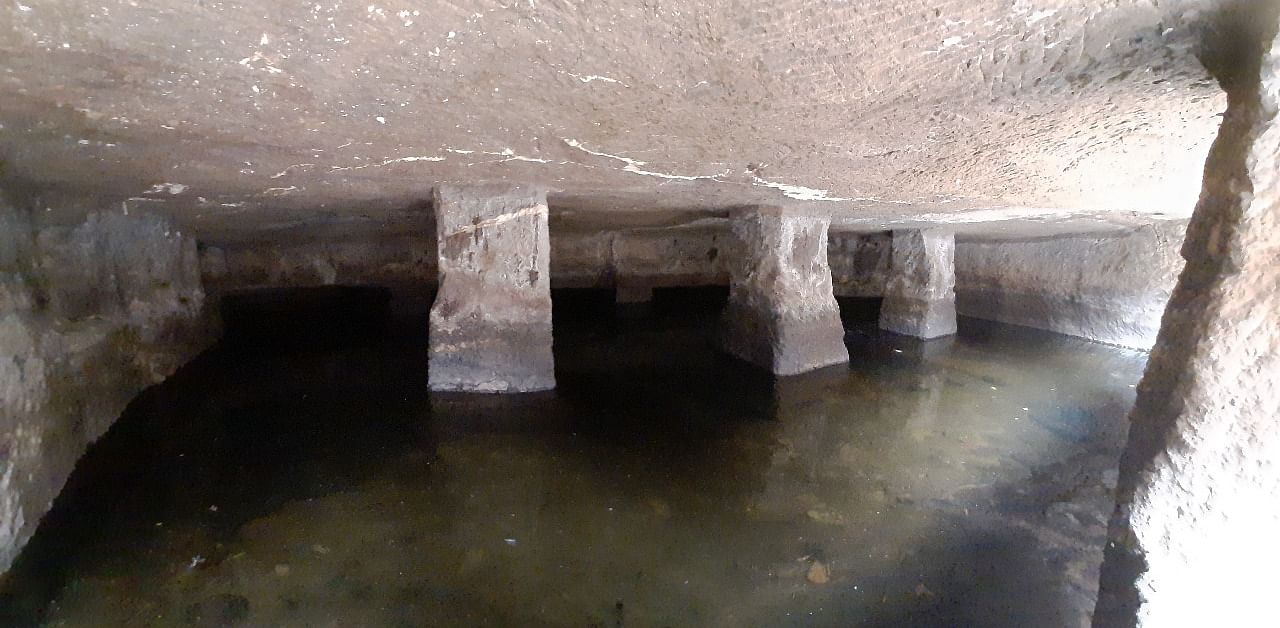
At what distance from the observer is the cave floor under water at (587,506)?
197 centimetres

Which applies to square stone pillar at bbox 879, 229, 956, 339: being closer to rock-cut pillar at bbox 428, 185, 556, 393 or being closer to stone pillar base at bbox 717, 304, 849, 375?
stone pillar base at bbox 717, 304, 849, 375

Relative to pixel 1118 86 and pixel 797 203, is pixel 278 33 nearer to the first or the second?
pixel 1118 86

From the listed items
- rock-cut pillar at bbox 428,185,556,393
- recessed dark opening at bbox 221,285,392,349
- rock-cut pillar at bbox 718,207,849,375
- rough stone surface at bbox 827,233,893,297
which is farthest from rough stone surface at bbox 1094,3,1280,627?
rough stone surface at bbox 827,233,893,297

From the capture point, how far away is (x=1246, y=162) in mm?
1229

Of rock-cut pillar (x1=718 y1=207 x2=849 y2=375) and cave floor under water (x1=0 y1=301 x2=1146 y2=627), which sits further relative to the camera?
rock-cut pillar (x1=718 y1=207 x2=849 y2=375)

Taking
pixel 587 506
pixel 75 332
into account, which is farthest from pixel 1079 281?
pixel 75 332

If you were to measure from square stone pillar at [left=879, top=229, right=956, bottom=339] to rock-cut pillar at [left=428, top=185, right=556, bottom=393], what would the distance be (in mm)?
4429

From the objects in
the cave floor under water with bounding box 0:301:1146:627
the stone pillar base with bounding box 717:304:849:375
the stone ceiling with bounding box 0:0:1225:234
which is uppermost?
the stone ceiling with bounding box 0:0:1225:234

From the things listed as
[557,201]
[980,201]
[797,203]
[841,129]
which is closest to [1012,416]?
[980,201]

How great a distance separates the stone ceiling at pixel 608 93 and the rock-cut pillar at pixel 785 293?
1614 millimetres

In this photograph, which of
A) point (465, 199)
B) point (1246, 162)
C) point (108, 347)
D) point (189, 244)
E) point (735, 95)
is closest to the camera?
point (1246, 162)

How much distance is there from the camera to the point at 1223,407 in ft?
4.08

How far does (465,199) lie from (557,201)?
90cm

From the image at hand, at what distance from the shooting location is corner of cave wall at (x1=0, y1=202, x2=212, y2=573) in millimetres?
2199
